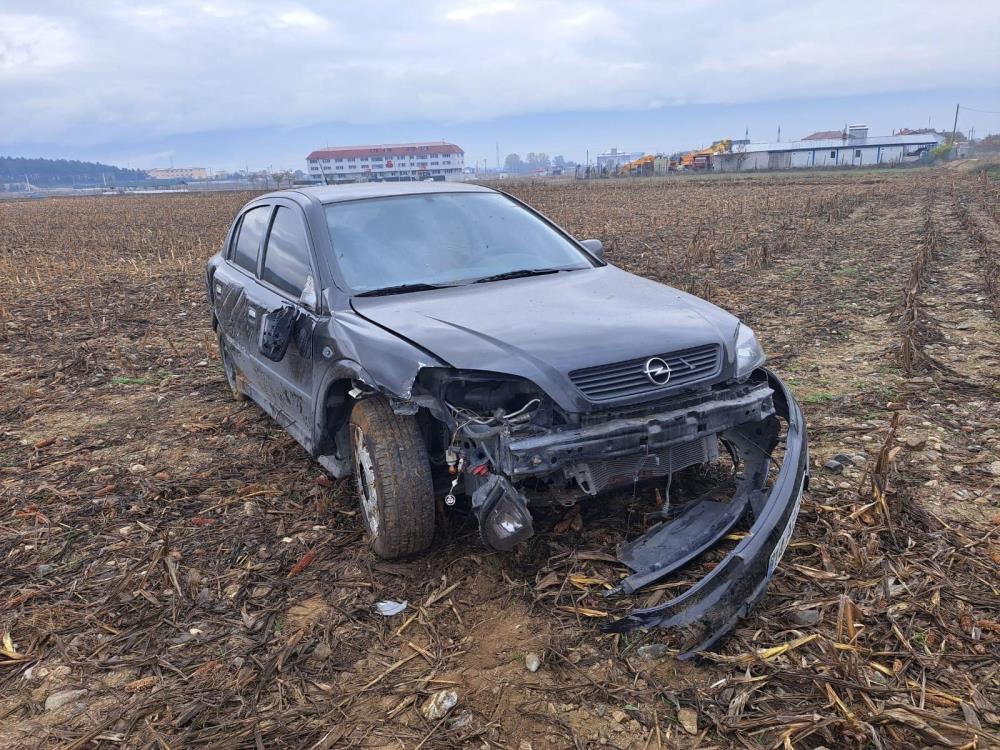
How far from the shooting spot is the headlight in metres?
3.28

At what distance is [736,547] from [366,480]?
5.72 ft

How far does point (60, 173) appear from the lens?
515ft

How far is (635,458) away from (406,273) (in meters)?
1.67

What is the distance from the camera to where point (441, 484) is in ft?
11.3

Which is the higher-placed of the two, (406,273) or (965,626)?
(406,273)

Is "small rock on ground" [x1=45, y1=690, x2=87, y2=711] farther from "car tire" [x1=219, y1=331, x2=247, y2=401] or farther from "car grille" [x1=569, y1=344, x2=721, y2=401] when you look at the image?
"car tire" [x1=219, y1=331, x2=247, y2=401]

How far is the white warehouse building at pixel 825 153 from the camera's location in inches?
2854

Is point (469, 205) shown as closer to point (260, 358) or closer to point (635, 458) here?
point (260, 358)

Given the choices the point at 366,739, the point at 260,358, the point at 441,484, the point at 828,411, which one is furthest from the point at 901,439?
the point at 260,358

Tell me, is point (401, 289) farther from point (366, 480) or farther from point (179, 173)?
point (179, 173)

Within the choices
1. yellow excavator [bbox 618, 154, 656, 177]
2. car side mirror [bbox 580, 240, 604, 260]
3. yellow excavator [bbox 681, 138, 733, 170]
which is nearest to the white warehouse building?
yellow excavator [bbox 681, 138, 733, 170]

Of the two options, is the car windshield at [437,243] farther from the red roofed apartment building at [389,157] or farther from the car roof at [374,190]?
the red roofed apartment building at [389,157]

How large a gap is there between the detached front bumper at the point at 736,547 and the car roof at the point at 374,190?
7.73 feet

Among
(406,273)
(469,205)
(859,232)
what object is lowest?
(859,232)
